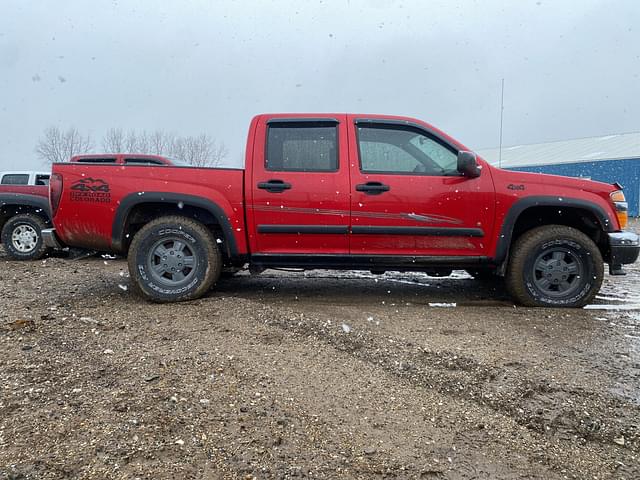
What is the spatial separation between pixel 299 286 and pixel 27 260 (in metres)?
5.26

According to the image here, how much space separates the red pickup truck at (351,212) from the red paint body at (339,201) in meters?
0.01

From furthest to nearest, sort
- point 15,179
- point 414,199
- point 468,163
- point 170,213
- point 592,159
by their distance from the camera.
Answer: point 592,159 < point 15,179 < point 170,213 < point 414,199 < point 468,163

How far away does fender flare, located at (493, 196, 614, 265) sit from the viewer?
4.08 m

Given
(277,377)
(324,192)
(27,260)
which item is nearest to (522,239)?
(324,192)

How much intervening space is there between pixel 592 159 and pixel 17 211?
2871 centimetres

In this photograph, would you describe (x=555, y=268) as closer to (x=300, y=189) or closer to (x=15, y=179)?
(x=300, y=189)

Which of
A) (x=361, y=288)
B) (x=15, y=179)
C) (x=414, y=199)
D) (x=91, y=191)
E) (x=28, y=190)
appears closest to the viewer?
(x=414, y=199)

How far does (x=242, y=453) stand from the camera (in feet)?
5.89

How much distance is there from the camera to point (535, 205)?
4.09 metres

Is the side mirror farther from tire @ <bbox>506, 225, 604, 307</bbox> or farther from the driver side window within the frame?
tire @ <bbox>506, 225, 604, 307</bbox>

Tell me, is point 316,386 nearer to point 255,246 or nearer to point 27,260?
point 255,246

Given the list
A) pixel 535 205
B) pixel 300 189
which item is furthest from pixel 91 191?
pixel 535 205

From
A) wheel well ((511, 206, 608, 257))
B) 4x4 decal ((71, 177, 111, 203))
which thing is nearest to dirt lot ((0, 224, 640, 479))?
wheel well ((511, 206, 608, 257))

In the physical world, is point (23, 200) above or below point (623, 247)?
above
